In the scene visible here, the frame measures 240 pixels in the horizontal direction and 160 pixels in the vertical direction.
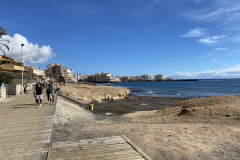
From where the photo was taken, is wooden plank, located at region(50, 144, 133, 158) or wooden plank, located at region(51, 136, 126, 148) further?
wooden plank, located at region(51, 136, 126, 148)

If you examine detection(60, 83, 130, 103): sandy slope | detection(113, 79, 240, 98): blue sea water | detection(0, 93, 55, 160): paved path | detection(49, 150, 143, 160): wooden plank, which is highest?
detection(0, 93, 55, 160): paved path

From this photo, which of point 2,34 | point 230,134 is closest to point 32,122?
point 230,134

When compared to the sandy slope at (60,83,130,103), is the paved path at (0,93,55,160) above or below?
above

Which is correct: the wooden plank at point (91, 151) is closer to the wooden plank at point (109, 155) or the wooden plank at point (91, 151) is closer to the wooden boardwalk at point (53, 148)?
the wooden boardwalk at point (53, 148)

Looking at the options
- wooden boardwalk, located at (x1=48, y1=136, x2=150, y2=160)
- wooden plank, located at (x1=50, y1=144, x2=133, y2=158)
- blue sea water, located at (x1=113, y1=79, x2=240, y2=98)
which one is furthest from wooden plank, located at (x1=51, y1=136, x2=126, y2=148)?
blue sea water, located at (x1=113, y1=79, x2=240, y2=98)

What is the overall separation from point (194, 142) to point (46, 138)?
6.54 m

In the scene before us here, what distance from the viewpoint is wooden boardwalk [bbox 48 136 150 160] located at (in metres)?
5.13

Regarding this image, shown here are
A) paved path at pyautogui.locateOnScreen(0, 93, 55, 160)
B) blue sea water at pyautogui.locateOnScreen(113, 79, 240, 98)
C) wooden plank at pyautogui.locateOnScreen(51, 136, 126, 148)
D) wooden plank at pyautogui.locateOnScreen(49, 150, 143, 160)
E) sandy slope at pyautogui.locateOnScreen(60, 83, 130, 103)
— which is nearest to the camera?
wooden plank at pyautogui.locateOnScreen(49, 150, 143, 160)

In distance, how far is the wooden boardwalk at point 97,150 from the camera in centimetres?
513

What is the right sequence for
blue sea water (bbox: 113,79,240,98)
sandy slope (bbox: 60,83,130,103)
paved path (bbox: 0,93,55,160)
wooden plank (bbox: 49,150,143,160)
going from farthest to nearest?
blue sea water (bbox: 113,79,240,98), sandy slope (bbox: 60,83,130,103), paved path (bbox: 0,93,55,160), wooden plank (bbox: 49,150,143,160)

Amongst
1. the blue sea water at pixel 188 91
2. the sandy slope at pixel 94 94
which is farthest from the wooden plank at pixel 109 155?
the blue sea water at pixel 188 91

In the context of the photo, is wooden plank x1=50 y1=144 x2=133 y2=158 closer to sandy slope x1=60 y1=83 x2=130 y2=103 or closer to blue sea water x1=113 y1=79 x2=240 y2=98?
sandy slope x1=60 y1=83 x2=130 y2=103

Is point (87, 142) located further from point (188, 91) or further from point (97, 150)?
point (188, 91)

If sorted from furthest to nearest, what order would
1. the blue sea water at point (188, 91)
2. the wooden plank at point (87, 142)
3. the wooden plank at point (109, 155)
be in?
1. the blue sea water at point (188, 91)
2. the wooden plank at point (87, 142)
3. the wooden plank at point (109, 155)
